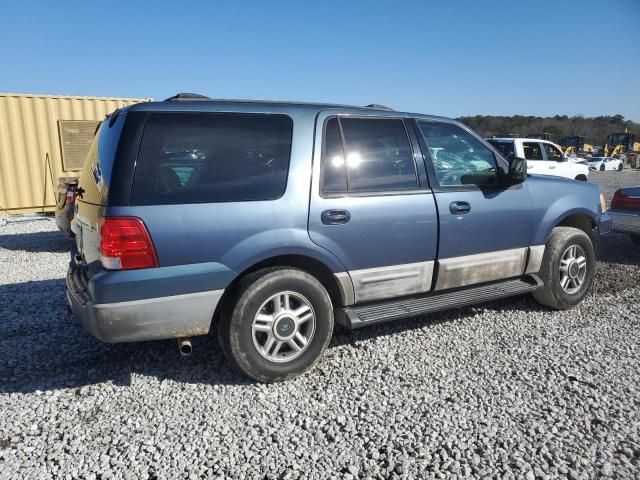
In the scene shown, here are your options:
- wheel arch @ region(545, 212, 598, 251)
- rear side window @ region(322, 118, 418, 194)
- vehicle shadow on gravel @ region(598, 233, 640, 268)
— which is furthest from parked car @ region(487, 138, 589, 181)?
rear side window @ region(322, 118, 418, 194)

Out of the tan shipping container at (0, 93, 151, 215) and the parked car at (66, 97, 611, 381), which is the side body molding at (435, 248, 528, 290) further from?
the tan shipping container at (0, 93, 151, 215)

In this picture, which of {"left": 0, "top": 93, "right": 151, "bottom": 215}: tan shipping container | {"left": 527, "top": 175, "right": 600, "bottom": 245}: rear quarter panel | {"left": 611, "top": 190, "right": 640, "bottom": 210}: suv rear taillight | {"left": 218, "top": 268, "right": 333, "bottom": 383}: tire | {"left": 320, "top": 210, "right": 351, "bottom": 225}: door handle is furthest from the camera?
{"left": 0, "top": 93, "right": 151, "bottom": 215}: tan shipping container

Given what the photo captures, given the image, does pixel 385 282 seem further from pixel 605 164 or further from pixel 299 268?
pixel 605 164

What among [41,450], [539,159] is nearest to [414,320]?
[41,450]

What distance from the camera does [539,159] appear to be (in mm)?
14398

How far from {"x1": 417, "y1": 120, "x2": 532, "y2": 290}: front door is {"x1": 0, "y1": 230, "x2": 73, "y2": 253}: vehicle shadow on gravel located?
6753 mm

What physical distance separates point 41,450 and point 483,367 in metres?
2.92

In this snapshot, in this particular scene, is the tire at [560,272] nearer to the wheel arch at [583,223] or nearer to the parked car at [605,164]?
the wheel arch at [583,223]

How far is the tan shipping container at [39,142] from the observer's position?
32.1 feet

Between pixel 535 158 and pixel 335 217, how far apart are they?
42.5 feet

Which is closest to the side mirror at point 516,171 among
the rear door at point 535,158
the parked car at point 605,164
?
the rear door at point 535,158

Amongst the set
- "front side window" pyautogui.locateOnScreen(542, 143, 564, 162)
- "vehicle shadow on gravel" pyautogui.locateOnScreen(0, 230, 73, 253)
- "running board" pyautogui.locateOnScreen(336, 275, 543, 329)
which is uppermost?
"front side window" pyautogui.locateOnScreen(542, 143, 564, 162)

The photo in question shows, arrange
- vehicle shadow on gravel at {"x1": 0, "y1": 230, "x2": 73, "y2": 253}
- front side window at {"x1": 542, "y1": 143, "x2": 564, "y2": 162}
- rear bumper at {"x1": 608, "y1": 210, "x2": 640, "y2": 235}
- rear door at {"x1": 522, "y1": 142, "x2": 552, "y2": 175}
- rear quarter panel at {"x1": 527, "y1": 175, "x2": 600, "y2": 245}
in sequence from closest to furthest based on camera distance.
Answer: rear quarter panel at {"x1": 527, "y1": 175, "x2": 600, "y2": 245} → rear bumper at {"x1": 608, "y1": 210, "x2": 640, "y2": 235} → vehicle shadow on gravel at {"x1": 0, "y1": 230, "x2": 73, "y2": 253} → rear door at {"x1": 522, "y1": 142, "x2": 552, "y2": 175} → front side window at {"x1": 542, "y1": 143, "x2": 564, "y2": 162}

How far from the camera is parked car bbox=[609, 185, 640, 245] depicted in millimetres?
6961
